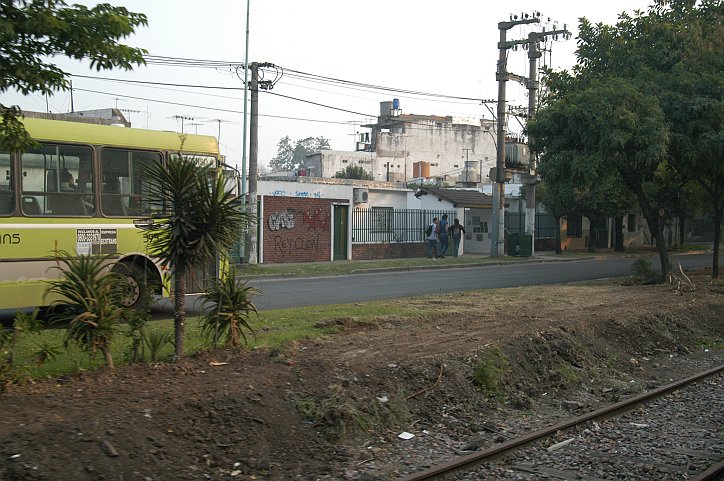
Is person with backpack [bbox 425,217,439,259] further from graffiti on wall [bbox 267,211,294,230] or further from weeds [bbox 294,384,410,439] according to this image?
weeds [bbox 294,384,410,439]

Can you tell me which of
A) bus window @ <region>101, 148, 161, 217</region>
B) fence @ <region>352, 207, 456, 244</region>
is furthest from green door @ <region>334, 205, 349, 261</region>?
bus window @ <region>101, 148, 161, 217</region>

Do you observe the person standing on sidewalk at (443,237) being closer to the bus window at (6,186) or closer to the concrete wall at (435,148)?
the bus window at (6,186)

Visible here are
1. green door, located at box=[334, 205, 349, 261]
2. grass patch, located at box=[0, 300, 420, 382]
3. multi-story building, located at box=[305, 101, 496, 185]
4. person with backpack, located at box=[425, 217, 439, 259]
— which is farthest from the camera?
multi-story building, located at box=[305, 101, 496, 185]

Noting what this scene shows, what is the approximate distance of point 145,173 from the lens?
25.5 ft

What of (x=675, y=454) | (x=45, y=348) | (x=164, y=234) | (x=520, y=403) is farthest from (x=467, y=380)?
(x=45, y=348)

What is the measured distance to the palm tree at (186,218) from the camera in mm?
7582

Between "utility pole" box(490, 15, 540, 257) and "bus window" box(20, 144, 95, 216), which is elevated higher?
"utility pole" box(490, 15, 540, 257)

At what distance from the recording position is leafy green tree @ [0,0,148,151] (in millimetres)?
6402

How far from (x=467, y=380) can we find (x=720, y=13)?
17674 mm

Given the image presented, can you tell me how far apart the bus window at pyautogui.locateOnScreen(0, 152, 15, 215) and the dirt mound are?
5865mm

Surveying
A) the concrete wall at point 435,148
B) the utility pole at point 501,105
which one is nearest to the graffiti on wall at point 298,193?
the utility pole at point 501,105

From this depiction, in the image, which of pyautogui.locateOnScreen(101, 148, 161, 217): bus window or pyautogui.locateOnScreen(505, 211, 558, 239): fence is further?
pyautogui.locateOnScreen(505, 211, 558, 239): fence

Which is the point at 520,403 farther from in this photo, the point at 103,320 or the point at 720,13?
the point at 720,13

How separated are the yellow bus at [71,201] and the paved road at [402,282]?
2761 mm
